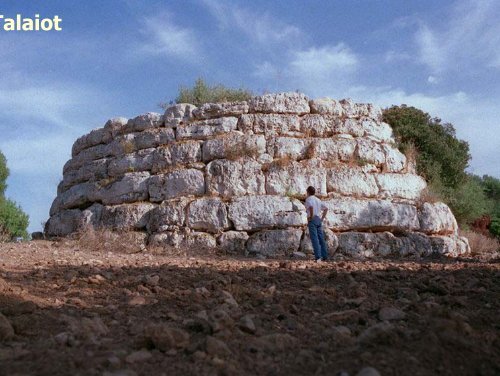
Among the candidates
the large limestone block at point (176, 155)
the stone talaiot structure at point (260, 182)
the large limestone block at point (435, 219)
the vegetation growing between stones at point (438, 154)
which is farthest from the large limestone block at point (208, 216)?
the vegetation growing between stones at point (438, 154)

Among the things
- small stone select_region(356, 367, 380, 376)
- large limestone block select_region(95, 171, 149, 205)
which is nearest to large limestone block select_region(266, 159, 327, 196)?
large limestone block select_region(95, 171, 149, 205)

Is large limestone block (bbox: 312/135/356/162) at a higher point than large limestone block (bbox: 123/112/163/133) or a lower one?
lower

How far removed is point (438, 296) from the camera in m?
4.38

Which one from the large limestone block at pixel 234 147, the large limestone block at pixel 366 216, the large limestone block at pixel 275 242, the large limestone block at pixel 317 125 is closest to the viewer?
the large limestone block at pixel 275 242

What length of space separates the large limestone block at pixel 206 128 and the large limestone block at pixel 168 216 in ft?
5.39

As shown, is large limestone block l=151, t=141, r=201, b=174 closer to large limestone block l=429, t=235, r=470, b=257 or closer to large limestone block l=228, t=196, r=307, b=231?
large limestone block l=228, t=196, r=307, b=231

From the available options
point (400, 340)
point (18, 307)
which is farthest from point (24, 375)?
point (400, 340)

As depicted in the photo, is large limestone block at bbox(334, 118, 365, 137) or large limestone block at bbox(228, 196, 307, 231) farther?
large limestone block at bbox(334, 118, 365, 137)

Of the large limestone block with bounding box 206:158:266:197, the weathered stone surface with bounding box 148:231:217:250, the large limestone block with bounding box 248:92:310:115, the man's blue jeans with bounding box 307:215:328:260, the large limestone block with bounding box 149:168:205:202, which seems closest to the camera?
the man's blue jeans with bounding box 307:215:328:260

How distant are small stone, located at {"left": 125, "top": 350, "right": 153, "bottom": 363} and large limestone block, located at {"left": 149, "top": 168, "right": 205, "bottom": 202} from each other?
25.4 feet

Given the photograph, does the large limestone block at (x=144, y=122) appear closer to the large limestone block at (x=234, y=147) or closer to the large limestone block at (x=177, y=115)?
the large limestone block at (x=177, y=115)

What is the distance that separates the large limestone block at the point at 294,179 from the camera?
10195mm

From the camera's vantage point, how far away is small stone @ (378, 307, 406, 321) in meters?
3.46

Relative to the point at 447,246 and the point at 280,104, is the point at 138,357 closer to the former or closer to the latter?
the point at 447,246
